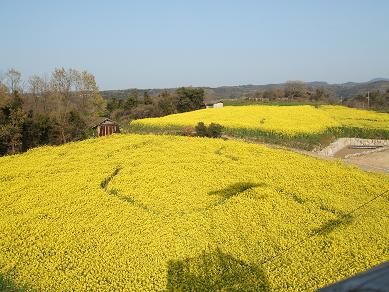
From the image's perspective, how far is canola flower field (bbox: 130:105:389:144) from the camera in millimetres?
38956

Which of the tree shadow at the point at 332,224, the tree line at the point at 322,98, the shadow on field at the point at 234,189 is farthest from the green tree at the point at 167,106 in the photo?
the tree shadow at the point at 332,224

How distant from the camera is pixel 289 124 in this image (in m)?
43.6

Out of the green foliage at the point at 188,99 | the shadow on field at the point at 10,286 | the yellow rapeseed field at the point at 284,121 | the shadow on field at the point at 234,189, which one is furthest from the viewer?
the green foliage at the point at 188,99

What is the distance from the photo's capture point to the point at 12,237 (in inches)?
553

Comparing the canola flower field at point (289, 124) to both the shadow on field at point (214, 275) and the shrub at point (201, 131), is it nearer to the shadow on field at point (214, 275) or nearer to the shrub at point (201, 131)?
the shrub at point (201, 131)

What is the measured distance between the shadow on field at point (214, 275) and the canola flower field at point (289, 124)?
1038 inches

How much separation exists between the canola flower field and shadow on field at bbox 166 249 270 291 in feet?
86.5

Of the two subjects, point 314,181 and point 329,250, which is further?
point 314,181

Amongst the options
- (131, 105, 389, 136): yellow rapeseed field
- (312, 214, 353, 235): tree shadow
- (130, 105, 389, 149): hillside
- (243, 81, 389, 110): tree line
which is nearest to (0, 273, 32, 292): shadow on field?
(312, 214, 353, 235): tree shadow

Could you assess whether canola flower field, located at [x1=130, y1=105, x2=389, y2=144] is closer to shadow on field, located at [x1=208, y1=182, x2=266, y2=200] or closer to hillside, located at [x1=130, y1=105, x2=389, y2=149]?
hillside, located at [x1=130, y1=105, x2=389, y2=149]

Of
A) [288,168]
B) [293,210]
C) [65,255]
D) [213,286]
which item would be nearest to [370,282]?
[213,286]

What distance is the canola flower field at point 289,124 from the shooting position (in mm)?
38956

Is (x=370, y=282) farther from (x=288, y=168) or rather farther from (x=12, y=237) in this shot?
(x=288, y=168)

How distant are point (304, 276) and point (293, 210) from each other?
198 inches
